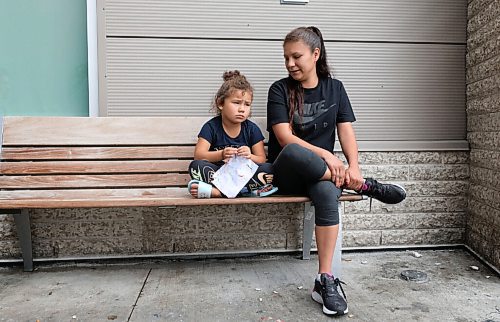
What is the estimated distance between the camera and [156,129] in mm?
2898

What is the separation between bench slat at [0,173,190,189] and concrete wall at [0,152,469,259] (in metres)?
0.27

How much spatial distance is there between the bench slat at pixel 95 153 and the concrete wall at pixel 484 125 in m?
1.95

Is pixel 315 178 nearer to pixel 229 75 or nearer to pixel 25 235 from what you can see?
pixel 229 75

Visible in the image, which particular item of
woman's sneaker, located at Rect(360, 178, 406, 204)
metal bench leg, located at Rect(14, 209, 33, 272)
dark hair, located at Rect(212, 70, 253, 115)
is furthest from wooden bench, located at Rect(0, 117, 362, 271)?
woman's sneaker, located at Rect(360, 178, 406, 204)

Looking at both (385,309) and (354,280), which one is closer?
(385,309)

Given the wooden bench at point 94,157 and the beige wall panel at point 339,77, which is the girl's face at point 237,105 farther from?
the beige wall panel at point 339,77

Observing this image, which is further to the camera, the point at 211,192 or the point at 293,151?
the point at 211,192

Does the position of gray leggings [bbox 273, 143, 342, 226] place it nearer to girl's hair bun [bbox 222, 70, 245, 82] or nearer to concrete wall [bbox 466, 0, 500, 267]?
girl's hair bun [bbox 222, 70, 245, 82]

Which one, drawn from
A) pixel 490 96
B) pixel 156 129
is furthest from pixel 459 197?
pixel 156 129

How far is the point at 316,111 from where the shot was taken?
2617 mm

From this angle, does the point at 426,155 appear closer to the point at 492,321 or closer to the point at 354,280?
the point at 354,280

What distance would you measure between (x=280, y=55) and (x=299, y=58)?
24.8 inches

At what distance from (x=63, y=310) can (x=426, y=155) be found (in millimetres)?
2546

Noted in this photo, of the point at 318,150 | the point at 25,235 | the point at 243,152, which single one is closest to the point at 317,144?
the point at 318,150
